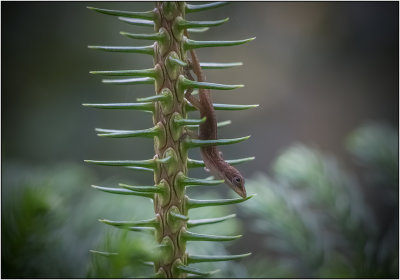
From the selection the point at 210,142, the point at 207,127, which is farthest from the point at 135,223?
the point at 207,127

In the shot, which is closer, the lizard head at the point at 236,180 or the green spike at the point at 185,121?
the green spike at the point at 185,121

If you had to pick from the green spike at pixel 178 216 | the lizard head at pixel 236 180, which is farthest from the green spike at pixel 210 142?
the lizard head at pixel 236 180

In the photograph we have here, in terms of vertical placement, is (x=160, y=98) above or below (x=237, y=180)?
above

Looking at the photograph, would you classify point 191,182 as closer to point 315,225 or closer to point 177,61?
point 177,61

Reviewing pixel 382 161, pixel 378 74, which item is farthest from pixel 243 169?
pixel 382 161

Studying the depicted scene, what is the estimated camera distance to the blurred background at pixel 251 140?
36.0 inches

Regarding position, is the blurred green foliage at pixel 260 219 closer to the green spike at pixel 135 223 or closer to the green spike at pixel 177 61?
the green spike at pixel 135 223

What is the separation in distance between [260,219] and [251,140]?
264 centimetres

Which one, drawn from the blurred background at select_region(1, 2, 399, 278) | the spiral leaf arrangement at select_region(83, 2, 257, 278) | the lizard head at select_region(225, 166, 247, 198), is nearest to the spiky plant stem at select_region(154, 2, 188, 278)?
the spiral leaf arrangement at select_region(83, 2, 257, 278)

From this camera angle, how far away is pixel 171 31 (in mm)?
710

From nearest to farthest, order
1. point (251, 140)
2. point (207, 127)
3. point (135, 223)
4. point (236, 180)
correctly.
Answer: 1. point (135, 223)
2. point (207, 127)
3. point (236, 180)
4. point (251, 140)

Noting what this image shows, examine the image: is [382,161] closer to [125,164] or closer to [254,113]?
[125,164]

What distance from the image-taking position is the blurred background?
3.00 feet

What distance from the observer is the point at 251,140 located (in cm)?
386
